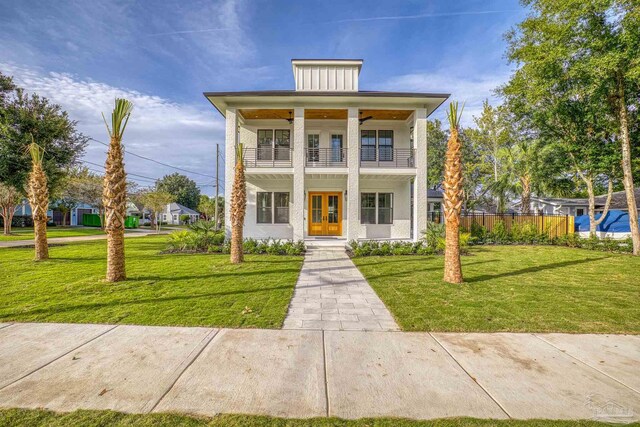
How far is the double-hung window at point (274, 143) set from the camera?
48.3 feet

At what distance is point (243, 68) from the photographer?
15641mm

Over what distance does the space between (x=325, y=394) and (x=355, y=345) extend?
112 cm

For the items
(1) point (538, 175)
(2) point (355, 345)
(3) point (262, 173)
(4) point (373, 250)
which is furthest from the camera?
(1) point (538, 175)

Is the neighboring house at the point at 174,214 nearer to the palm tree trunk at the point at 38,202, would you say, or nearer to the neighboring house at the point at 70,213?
the neighboring house at the point at 70,213

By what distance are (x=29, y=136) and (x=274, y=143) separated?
1217 cm

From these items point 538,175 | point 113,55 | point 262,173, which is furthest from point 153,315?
point 538,175

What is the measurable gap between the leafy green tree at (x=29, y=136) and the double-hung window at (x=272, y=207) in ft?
32.3

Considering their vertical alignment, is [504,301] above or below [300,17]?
below

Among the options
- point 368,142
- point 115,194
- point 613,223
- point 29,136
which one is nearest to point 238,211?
point 115,194

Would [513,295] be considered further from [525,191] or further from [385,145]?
[525,191]

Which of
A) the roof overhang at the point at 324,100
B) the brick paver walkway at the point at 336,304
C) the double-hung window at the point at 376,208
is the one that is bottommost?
the brick paver walkway at the point at 336,304

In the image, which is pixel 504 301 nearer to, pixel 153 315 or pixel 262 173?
pixel 153 315

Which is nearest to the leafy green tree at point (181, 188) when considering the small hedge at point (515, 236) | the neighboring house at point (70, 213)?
the neighboring house at point (70, 213)

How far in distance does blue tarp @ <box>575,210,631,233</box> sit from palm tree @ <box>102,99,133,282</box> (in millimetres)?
25054
